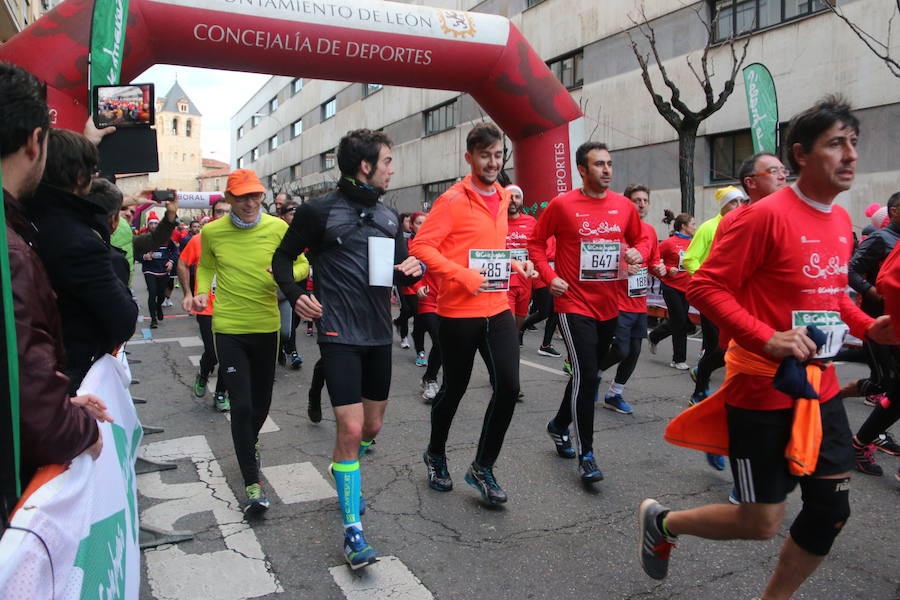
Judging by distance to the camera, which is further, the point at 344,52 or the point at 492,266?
the point at 344,52

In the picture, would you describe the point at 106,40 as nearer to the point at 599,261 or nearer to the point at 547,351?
the point at 547,351

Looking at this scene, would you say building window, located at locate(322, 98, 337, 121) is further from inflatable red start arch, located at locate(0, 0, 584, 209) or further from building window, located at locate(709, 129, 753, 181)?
inflatable red start arch, located at locate(0, 0, 584, 209)

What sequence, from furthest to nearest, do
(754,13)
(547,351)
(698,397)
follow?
(754,13), (547,351), (698,397)

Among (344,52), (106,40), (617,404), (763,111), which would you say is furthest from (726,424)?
(763,111)

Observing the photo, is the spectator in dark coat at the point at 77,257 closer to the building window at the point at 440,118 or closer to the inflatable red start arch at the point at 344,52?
the inflatable red start arch at the point at 344,52

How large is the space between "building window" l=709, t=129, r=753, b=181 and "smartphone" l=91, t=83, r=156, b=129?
42.9 ft

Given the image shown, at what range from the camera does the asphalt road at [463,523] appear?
3.02 meters

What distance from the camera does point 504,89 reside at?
11305mm

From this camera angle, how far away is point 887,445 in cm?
483

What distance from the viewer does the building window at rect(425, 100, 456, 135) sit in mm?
27156

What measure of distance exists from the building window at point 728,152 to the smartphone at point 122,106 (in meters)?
13.1

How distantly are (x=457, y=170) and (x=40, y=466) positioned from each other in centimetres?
2542

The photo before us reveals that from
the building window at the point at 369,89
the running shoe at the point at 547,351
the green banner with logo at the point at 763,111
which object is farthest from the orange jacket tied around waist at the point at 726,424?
the building window at the point at 369,89

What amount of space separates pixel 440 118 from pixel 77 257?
26818 millimetres
